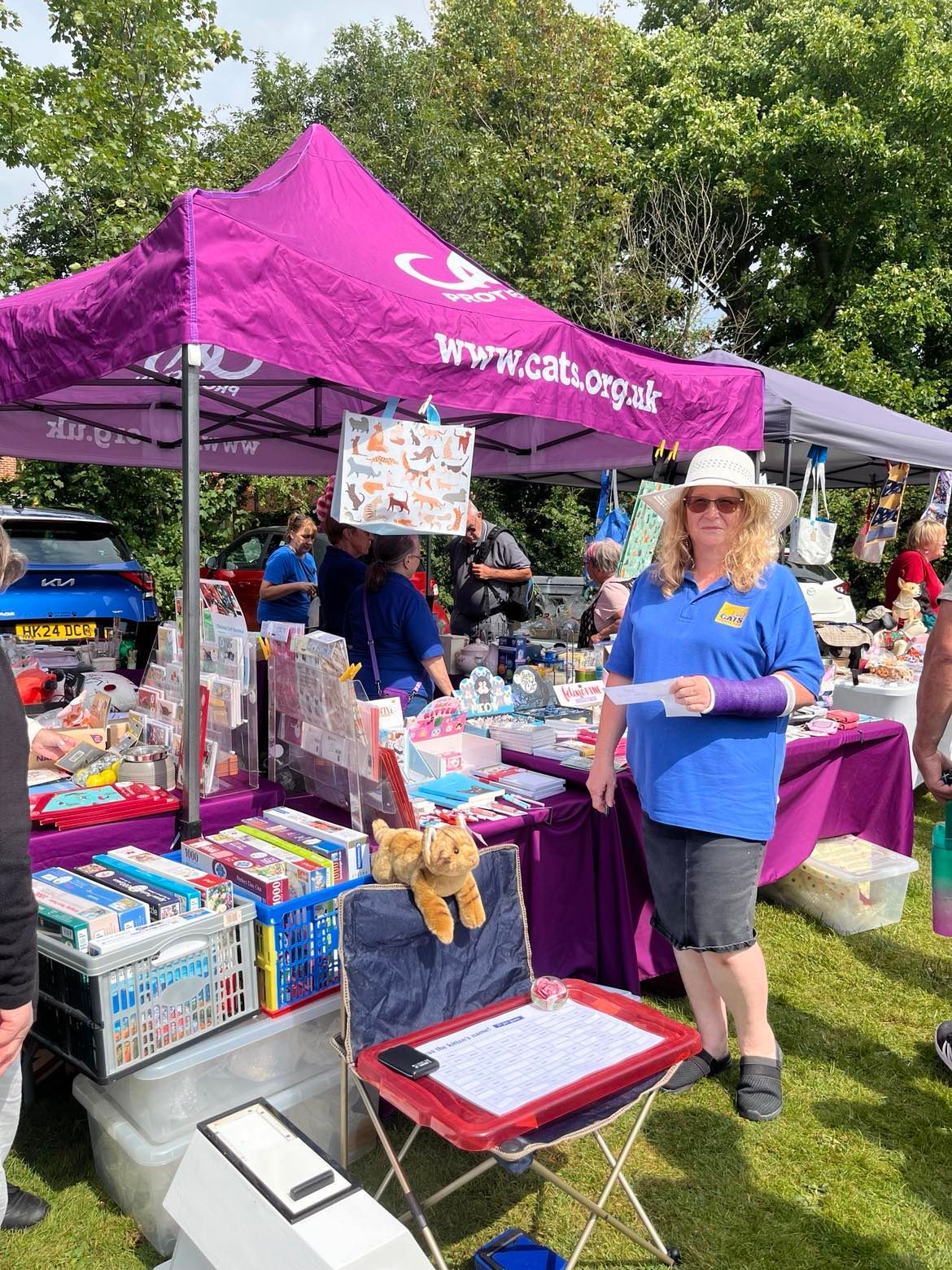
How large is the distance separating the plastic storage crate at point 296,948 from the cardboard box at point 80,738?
87cm

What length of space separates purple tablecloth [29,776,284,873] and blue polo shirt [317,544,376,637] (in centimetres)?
114

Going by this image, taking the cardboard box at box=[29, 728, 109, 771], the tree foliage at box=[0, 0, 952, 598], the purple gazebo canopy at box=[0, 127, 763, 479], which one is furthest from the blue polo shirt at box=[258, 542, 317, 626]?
the tree foliage at box=[0, 0, 952, 598]

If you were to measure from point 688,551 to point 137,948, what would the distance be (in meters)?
1.64

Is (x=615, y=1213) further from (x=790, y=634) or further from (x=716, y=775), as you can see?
(x=790, y=634)

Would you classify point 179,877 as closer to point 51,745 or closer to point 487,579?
point 51,745

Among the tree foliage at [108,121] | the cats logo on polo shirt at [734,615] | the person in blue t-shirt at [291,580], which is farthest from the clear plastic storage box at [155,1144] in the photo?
the tree foliage at [108,121]

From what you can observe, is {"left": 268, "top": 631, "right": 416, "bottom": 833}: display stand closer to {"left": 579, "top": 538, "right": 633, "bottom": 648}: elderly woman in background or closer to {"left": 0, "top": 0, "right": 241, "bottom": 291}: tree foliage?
{"left": 579, "top": 538, "right": 633, "bottom": 648}: elderly woman in background

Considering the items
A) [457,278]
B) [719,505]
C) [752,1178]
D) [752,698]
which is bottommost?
[752,1178]

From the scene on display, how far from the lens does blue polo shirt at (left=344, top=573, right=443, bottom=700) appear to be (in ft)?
10.7

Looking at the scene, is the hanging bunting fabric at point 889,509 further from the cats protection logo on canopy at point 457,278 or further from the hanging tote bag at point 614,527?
the cats protection logo on canopy at point 457,278

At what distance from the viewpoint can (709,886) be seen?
2.26m

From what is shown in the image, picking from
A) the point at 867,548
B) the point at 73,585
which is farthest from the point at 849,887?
the point at 73,585

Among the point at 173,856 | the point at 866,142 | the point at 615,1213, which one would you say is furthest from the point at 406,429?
the point at 866,142

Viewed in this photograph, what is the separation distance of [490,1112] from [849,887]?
2643mm
